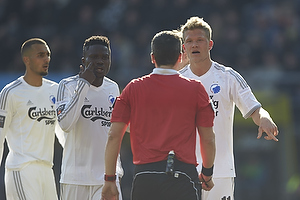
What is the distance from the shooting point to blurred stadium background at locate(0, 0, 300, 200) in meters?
16.3

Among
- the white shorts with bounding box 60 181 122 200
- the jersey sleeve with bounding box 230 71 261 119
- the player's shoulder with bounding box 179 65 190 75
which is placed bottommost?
the white shorts with bounding box 60 181 122 200

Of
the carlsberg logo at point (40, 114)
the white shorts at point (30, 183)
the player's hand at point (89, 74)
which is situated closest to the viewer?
the player's hand at point (89, 74)

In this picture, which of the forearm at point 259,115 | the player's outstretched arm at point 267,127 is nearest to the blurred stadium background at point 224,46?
the forearm at point 259,115

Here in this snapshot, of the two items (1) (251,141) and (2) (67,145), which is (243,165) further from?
(2) (67,145)

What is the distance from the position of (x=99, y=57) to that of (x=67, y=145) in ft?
3.54

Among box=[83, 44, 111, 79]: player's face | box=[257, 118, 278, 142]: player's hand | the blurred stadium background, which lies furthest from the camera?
the blurred stadium background

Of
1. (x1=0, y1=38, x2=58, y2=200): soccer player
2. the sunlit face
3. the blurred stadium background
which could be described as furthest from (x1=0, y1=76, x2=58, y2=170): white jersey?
the blurred stadium background

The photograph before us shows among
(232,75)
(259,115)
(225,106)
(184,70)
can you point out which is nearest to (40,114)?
(184,70)

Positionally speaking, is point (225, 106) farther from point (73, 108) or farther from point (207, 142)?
point (73, 108)

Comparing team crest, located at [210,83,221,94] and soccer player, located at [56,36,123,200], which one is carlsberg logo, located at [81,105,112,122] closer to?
soccer player, located at [56,36,123,200]

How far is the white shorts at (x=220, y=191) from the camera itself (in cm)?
688

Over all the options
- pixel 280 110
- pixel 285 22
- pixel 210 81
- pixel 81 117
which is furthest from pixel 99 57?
pixel 285 22

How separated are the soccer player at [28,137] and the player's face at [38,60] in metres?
0.01

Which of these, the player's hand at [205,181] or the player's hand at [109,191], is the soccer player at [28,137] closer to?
the player's hand at [109,191]
